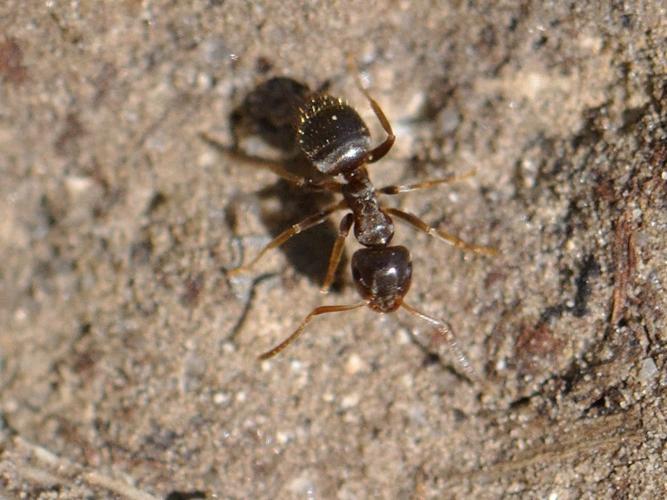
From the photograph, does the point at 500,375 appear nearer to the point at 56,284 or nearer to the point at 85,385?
the point at 85,385

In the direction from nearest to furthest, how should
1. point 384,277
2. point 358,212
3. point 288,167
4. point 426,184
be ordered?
point 384,277 < point 426,184 < point 358,212 < point 288,167

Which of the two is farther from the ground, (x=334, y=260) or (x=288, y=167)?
(x=288, y=167)

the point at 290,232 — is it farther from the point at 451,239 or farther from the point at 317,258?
the point at 451,239

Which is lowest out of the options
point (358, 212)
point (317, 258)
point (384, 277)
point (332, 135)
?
point (384, 277)

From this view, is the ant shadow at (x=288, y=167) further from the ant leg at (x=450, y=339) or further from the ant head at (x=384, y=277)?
the ant leg at (x=450, y=339)

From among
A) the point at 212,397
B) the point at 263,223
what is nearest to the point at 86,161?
the point at 263,223

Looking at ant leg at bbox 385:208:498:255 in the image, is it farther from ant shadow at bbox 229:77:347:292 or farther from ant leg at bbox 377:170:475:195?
ant shadow at bbox 229:77:347:292

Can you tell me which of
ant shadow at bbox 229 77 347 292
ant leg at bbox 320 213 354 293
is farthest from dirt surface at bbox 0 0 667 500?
ant leg at bbox 320 213 354 293

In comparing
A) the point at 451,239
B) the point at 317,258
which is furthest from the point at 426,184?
the point at 317,258
